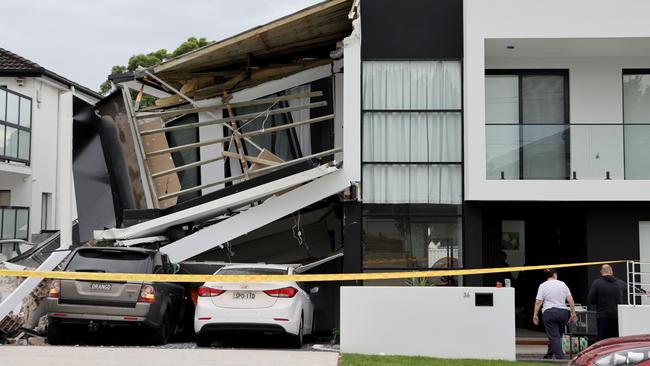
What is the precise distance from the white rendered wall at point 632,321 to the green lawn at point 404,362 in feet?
6.15

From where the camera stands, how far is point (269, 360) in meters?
11.4

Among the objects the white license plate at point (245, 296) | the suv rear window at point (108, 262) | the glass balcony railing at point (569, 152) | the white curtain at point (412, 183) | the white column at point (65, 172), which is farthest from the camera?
the white curtain at point (412, 183)

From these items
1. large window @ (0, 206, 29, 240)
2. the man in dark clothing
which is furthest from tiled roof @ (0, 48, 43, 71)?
the man in dark clothing

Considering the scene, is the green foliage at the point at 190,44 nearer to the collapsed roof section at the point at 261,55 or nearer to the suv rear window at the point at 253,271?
the collapsed roof section at the point at 261,55

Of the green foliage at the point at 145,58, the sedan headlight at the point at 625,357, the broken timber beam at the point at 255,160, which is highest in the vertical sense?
the green foliage at the point at 145,58

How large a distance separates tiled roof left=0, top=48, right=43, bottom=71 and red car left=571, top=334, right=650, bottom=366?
24.9m

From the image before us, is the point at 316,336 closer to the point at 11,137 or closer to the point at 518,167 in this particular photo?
the point at 518,167

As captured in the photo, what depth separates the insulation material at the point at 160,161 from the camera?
19.1 m

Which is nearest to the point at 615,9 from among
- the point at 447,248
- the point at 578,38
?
the point at 578,38

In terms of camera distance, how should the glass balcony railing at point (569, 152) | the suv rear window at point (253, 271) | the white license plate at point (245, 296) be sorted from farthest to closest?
the glass balcony railing at point (569, 152)
the suv rear window at point (253, 271)
the white license plate at point (245, 296)

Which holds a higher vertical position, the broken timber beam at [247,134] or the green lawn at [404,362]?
the broken timber beam at [247,134]

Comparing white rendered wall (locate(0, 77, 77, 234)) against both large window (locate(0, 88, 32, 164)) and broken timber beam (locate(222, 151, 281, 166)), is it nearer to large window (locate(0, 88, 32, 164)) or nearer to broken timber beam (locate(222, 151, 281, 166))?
large window (locate(0, 88, 32, 164))

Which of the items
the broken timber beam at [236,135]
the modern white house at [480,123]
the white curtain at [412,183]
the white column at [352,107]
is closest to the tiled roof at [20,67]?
the broken timber beam at [236,135]

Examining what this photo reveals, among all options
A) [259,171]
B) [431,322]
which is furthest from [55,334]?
[431,322]
